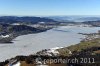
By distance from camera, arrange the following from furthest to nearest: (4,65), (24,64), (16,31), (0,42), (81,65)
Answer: (16,31)
(0,42)
(4,65)
(81,65)
(24,64)

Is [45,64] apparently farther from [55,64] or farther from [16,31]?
[16,31]

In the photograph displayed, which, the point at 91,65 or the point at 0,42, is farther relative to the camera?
the point at 0,42

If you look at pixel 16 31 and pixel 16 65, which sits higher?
pixel 16 65

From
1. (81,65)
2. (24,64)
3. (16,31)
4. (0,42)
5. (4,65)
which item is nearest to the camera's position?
(24,64)

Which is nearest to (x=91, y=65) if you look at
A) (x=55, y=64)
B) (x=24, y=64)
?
(x=55, y=64)

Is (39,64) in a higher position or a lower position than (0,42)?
higher

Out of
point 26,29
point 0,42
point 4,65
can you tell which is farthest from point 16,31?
point 4,65

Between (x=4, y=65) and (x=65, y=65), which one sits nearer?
(x=65, y=65)

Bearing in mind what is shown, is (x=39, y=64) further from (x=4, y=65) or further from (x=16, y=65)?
(x=4, y=65)

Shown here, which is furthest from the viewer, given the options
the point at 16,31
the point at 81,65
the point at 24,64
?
the point at 16,31
